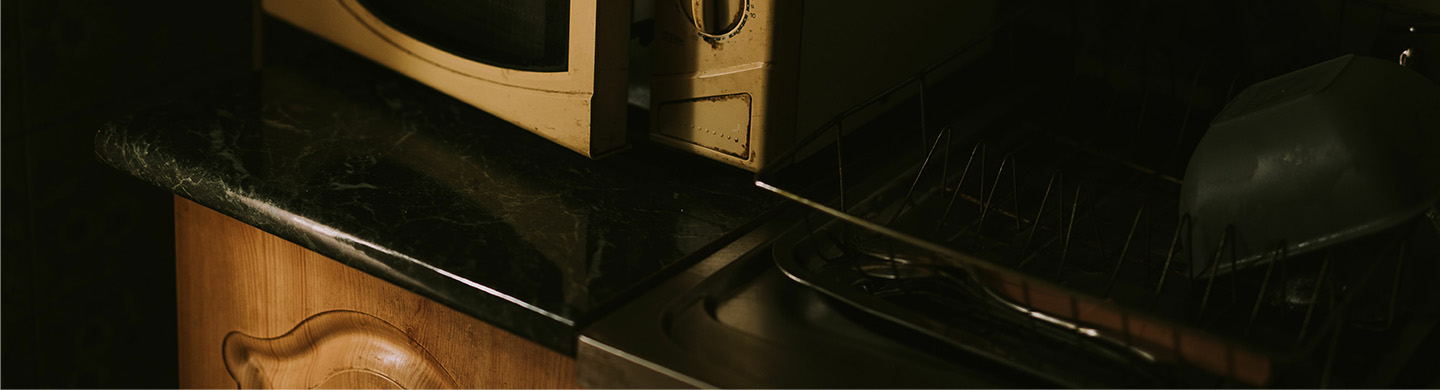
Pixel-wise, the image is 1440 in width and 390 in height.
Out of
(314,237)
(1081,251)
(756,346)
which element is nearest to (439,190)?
(314,237)

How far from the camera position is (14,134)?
1063mm

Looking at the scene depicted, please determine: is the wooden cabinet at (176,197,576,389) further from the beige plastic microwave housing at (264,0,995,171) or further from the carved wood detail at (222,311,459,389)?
the beige plastic microwave housing at (264,0,995,171)

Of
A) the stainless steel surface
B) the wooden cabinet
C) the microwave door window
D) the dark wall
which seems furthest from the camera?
the dark wall

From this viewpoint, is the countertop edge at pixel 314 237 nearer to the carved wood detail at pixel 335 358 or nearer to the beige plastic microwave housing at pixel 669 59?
the carved wood detail at pixel 335 358

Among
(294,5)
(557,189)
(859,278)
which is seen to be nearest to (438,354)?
(557,189)

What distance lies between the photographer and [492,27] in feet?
3.13

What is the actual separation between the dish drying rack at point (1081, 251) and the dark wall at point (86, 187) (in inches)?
25.7

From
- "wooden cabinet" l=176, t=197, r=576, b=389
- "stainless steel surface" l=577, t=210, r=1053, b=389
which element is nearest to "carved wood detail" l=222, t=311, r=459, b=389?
"wooden cabinet" l=176, t=197, r=576, b=389

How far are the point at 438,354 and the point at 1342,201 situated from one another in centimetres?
58

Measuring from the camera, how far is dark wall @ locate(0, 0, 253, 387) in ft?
3.51

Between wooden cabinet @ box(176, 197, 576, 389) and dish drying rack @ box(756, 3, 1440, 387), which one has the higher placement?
dish drying rack @ box(756, 3, 1440, 387)

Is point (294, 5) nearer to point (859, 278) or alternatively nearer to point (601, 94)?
point (601, 94)

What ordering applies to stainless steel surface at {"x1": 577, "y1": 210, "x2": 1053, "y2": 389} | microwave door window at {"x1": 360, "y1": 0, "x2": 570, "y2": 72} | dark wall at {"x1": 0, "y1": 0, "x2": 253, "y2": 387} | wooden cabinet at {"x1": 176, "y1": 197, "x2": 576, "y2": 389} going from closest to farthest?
stainless steel surface at {"x1": 577, "y1": 210, "x2": 1053, "y2": 389}, wooden cabinet at {"x1": 176, "y1": 197, "x2": 576, "y2": 389}, microwave door window at {"x1": 360, "y1": 0, "x2": 570, "y2": 72}, dark wall at {"x1": 0, "y1": 0, "x2": 253, "y2": 387}

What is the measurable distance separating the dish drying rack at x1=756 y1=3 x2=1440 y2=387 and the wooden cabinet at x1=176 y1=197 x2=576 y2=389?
22cm
